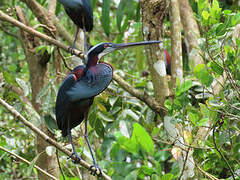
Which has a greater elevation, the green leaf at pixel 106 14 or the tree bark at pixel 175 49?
the green leaf at pixel 106 14

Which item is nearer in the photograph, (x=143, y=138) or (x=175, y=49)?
(x=143, y=138)

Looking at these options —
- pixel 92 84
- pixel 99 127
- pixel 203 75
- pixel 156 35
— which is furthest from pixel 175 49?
pixel 92 84

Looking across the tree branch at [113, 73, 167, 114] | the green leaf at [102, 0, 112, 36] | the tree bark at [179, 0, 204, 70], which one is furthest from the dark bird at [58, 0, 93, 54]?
the tree bark at [179, 0, 204, 70]

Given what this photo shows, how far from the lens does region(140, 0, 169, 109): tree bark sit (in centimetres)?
223

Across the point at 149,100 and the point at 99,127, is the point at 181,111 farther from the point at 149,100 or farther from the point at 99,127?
the point at 99,127

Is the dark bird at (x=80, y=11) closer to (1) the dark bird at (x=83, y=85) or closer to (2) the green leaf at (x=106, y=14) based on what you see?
(2) the green leaf at (x=106, y=14)

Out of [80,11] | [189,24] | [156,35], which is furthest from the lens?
[189,24]

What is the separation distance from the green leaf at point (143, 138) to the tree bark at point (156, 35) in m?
0.26

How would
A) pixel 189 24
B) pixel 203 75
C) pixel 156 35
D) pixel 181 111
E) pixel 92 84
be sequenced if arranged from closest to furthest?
pixel 92 84 < pixel 203 75 < pixel 181 111 < pixel 156 35 < pixel 189 24

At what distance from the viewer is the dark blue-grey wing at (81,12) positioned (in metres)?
2.80

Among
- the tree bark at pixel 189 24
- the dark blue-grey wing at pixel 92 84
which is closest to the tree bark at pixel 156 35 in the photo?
the dark blue-grey wing at pixel 92 84

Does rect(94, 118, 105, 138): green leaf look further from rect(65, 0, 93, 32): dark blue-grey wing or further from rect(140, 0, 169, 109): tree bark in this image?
rect(65, 0, 93, 32): dark blue-grey wing

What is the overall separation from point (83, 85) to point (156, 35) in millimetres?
740

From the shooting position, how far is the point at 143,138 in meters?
2.17
